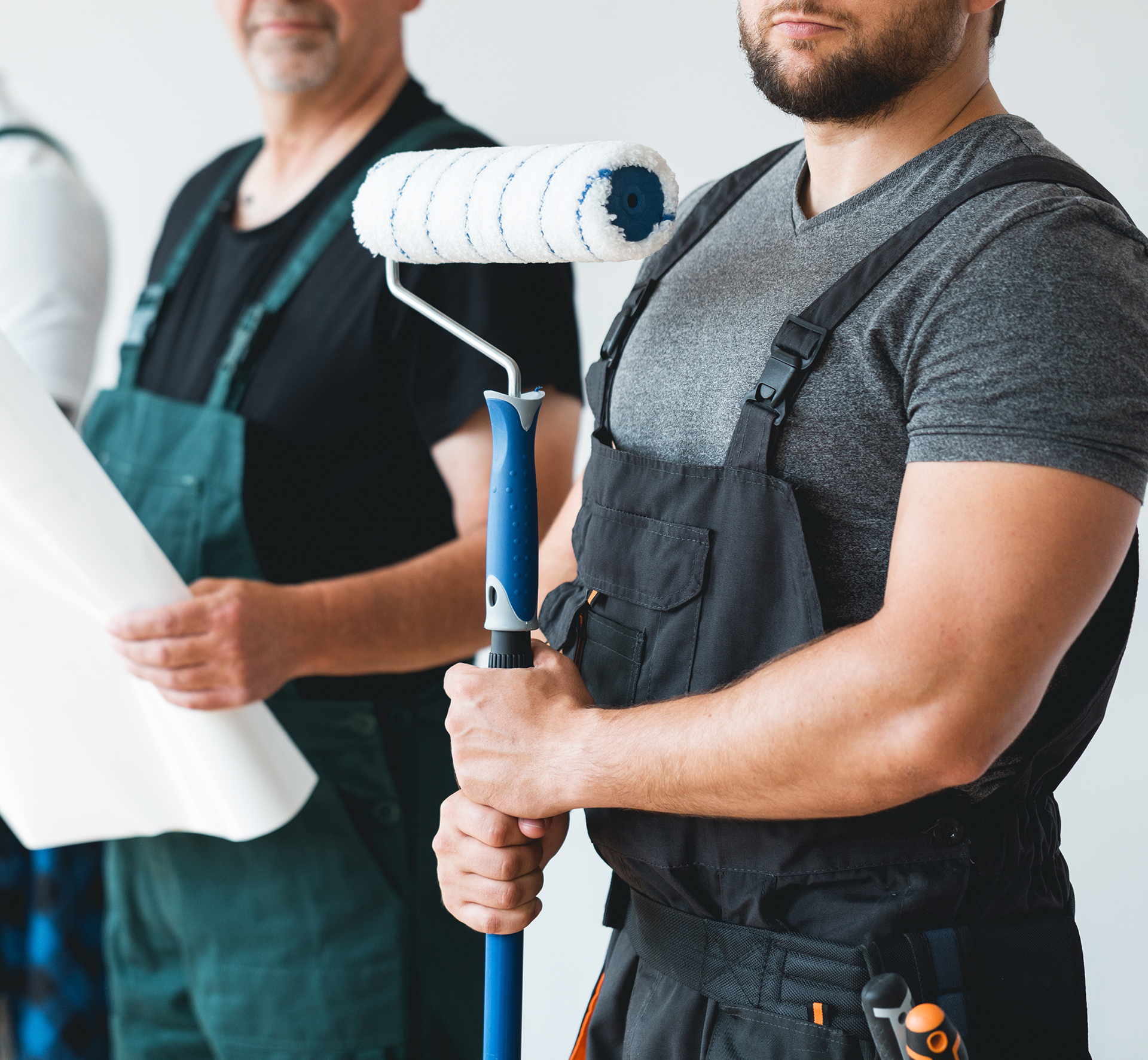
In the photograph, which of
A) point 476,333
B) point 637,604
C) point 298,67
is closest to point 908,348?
point 637,604

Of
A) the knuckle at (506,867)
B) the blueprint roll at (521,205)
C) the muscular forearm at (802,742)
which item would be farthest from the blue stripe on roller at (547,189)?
the knuckle at (506,867)

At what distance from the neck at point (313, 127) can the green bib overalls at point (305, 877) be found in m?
0.12

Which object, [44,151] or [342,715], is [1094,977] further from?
[44,151]

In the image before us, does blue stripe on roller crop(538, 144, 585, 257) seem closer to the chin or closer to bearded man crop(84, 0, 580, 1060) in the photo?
bearded man crop(84, 0, 580, 1060)

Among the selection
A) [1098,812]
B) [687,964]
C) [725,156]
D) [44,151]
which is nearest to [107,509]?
[44,151]

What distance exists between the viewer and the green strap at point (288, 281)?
144 centimetres

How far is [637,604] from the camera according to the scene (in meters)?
0.90

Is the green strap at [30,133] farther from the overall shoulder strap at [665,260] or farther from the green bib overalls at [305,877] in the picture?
the overall shoulder strap at [665,260]

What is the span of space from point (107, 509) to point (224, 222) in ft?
2.03

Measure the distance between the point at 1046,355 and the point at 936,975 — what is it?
1.34 feet

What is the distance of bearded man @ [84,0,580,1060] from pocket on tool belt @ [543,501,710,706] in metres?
0.42

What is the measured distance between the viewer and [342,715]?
4.64 ft

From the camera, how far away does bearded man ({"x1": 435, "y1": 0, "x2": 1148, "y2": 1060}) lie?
69cm

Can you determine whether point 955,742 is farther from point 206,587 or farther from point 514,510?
point 206,587
